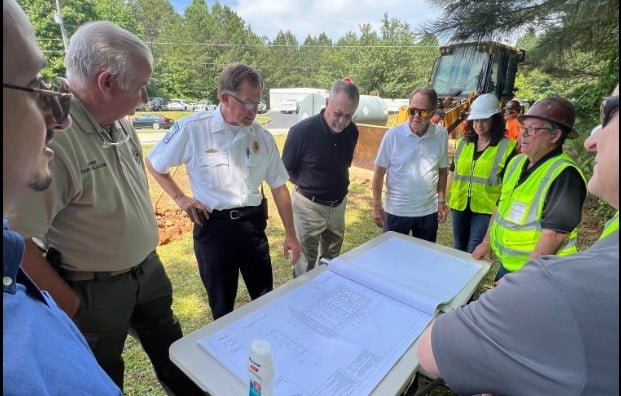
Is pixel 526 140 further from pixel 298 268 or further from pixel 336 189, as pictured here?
pixel 298 268

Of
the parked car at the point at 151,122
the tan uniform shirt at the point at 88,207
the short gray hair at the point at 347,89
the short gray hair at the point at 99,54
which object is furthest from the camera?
the parked car at the point at 151,122

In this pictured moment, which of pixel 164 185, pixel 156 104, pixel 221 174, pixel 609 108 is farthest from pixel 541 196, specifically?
pixel 156 104

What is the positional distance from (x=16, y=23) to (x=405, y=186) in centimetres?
241

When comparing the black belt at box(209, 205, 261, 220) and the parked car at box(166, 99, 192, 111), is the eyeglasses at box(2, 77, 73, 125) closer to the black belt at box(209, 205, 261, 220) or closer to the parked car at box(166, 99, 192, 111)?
the black belt at box(209, 205, 261, 220)

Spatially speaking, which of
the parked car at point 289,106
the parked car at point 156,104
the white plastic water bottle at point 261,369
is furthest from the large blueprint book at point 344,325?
the parked car at point 289,106

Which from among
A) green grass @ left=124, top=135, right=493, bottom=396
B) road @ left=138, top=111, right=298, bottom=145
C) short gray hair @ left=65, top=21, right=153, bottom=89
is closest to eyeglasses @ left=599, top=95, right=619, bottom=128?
short gray hair @ left=65, top=21, right=153, bottom=89

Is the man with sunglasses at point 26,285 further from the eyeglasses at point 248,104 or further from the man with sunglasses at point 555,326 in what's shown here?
the eyeglasses at point 248,104

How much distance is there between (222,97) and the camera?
188cm

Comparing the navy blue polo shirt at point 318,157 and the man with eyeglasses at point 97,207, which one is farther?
the navy blue polo shirt at point 318,157

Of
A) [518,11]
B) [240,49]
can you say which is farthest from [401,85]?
[518,11]

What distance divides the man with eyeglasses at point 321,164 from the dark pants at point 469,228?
959 millimetres

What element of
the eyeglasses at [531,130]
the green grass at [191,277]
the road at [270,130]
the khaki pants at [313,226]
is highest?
the eyeglasses at [531,130]

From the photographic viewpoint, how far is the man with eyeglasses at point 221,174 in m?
1.88

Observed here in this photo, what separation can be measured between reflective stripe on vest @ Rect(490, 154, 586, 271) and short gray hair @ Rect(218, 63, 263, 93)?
153 cm
